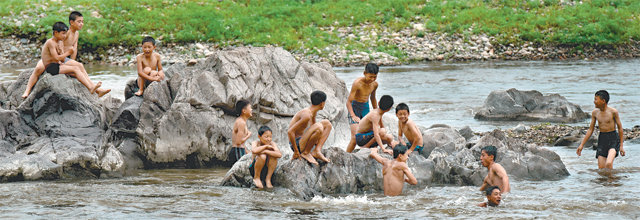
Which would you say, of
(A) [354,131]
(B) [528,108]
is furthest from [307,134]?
(B) [528,108]

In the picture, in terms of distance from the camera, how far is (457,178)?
1088 centimetres

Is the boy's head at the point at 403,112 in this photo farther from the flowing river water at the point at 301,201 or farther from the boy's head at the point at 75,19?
the boy's head at the point at 75,19

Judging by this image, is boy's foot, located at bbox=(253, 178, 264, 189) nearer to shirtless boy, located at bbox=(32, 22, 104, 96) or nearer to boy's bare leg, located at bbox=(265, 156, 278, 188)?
boy's bare leg, located at bbox=(265, 156, 278, 188)

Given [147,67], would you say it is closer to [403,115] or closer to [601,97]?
[403,115]

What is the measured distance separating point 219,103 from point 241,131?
4.38 feet

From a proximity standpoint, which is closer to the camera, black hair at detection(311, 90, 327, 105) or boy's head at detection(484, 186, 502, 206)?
boy's head at detection(484, 186, 502, 206)

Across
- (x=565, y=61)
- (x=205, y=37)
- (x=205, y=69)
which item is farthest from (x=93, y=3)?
(x=205, y=69)

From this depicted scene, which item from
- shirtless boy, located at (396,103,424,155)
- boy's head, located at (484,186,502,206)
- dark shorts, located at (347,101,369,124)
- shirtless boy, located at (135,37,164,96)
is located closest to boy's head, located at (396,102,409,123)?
shirtless boy, located at (396,103,424,155)

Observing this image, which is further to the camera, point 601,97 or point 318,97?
point 601,97

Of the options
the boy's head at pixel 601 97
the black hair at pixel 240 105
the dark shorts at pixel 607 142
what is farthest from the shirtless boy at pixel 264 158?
the dark shorts at pixel 607 142

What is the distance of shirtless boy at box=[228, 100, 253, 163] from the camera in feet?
38.1

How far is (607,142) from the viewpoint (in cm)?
1163

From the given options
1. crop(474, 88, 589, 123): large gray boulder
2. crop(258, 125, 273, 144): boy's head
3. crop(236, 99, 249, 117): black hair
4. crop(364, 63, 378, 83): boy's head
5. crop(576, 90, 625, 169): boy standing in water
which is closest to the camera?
crop(258, 125, 273, 144): boy's head

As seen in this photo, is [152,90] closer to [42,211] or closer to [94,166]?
[94,166]
